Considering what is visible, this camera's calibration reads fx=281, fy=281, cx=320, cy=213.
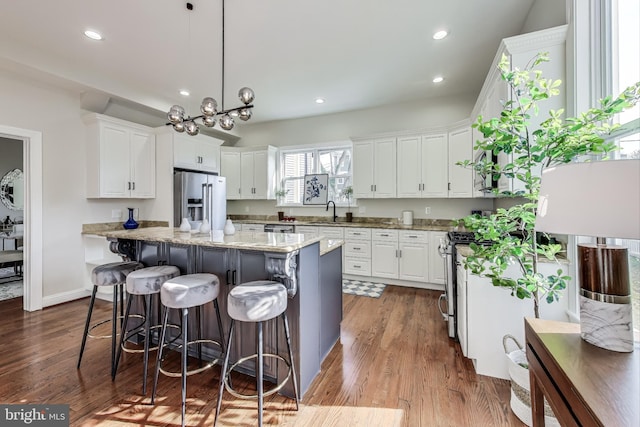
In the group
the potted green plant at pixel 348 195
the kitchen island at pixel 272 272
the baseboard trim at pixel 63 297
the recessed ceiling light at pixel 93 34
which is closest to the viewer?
the kitchen island at pixel 272 272

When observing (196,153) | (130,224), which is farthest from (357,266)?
(130,224)

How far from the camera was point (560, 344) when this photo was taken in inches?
39.8

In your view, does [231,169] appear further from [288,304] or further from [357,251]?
[288,304]

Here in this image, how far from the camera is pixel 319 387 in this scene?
1.96 m

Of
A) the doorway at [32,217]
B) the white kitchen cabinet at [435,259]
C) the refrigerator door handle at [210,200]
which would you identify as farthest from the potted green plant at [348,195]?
the doorway at [32,217]

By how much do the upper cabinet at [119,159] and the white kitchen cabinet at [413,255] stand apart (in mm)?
4027

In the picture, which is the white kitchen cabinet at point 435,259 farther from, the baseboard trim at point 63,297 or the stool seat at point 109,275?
the baseboard trim at point 63,297

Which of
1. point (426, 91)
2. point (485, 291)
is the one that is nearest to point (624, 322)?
point (485, 291)

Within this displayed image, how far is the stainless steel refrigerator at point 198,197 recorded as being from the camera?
4.41 m

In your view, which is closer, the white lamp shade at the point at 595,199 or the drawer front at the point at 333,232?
the white lamp shade at the point at 595,199

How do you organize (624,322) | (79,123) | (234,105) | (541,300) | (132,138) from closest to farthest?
(624,322), (541,300), (79,123), (132,138), (234,105)

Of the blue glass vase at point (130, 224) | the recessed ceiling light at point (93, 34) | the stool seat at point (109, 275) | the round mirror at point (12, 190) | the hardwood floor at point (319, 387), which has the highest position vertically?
the recessed ceiling light at point (93, 34)

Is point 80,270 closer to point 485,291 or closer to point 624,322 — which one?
point 485,291

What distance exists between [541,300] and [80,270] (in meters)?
5.31
